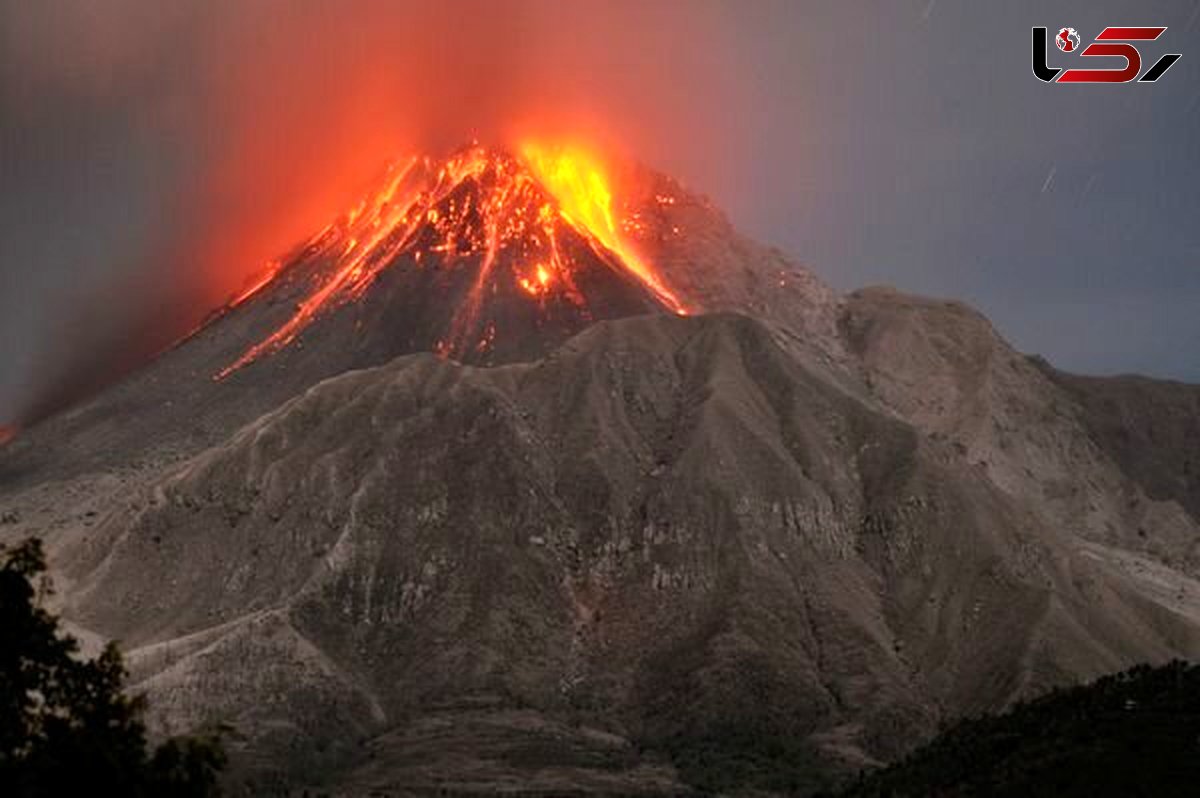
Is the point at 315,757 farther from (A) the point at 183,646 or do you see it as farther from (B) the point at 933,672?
(B) the point at 933,672

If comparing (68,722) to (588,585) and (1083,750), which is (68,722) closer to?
(1083,750)

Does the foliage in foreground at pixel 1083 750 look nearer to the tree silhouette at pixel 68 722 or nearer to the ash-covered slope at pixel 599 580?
the tree silhouette at pixel 68 722

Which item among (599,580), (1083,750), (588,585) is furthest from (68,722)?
(599,580)

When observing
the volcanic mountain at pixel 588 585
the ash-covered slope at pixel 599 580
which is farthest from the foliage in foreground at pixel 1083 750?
the ash-covered slope at pixel 599 580

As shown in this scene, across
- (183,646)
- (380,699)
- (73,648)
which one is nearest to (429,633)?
(380,699)

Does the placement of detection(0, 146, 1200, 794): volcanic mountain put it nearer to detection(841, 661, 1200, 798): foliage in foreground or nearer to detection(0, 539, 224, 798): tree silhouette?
detection(841, 661, 1200, 798): foliage in foreground

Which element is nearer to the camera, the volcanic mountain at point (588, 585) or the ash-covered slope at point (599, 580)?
the volcanic mountain at point (588, 585)

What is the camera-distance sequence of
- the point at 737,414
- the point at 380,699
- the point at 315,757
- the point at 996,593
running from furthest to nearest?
the point at 737,414 < the point at 996,593 < the point at 380,699 < the point at 315,757
